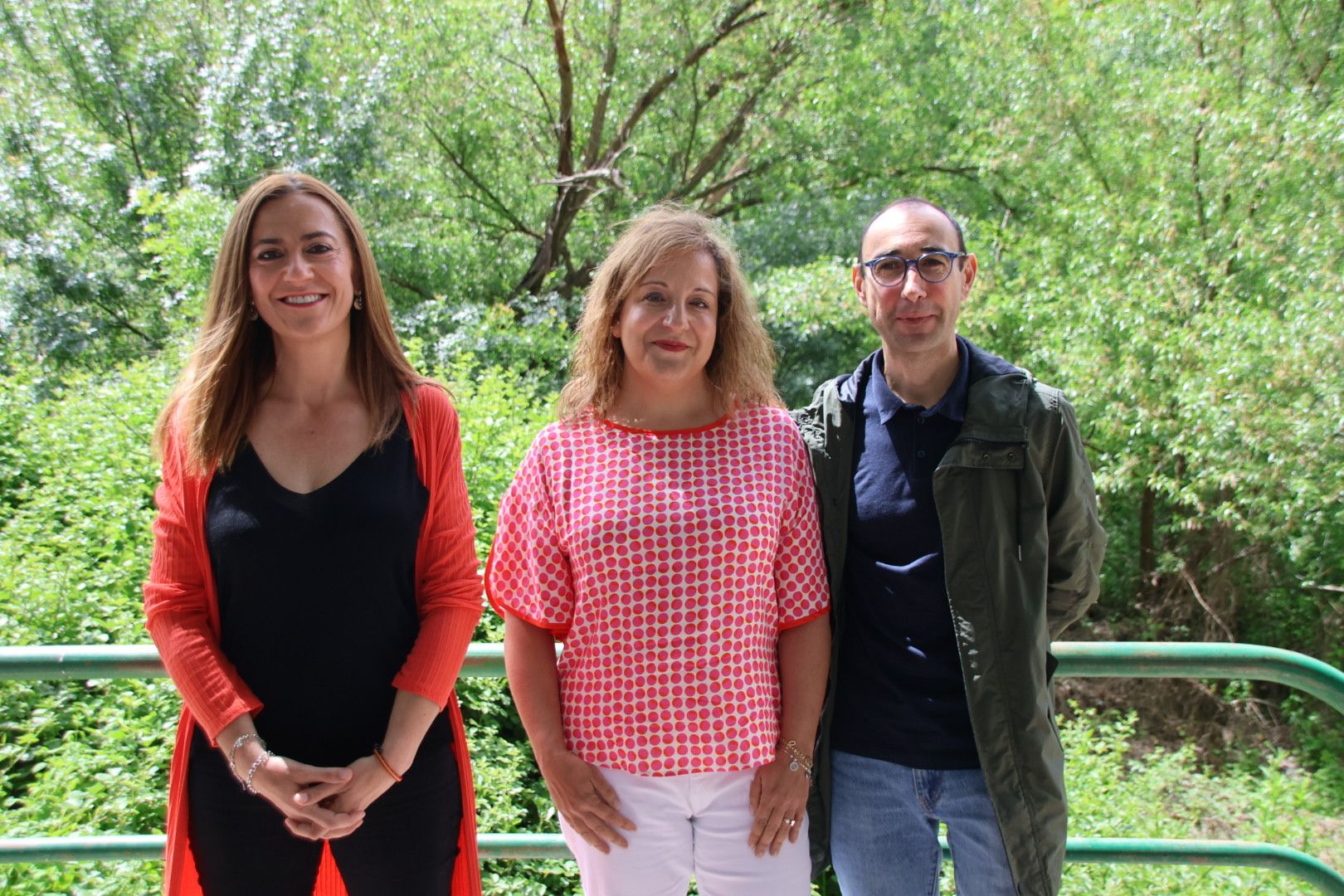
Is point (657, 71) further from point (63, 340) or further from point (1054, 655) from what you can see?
point (1054, 655)

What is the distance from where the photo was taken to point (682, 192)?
13.8m

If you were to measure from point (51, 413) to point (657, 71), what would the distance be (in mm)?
8594

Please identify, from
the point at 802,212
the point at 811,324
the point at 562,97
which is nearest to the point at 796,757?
the point at 811,324

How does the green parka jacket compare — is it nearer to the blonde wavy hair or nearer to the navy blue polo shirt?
the navy blue polo shirt

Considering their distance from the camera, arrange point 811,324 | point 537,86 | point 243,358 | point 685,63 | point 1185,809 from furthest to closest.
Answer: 1. point 685,63
2. point 537,86
3. point 811,324
4. point 1185,809
5. point 243,358

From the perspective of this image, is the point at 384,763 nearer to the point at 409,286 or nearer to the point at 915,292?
the point at 915,292

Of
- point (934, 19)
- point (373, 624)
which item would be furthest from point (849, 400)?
point (934, 19)

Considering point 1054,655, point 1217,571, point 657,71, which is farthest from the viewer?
point 657,71

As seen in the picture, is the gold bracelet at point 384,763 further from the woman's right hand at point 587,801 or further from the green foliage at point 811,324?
the green foliage at point 811,324

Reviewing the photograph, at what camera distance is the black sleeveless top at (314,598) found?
1860 millimetres

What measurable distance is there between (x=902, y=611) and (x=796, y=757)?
334 mm

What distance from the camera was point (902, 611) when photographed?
1991mm

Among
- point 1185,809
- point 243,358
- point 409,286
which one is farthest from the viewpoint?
point 409,286

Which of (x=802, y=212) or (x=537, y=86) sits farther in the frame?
(x=537, y=86)
